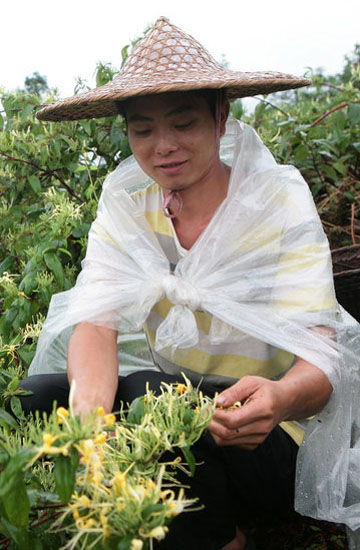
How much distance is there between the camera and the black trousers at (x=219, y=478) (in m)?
1.23

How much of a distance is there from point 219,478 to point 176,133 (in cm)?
70

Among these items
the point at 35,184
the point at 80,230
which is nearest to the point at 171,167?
the point at 80,230

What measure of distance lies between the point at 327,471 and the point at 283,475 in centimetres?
10

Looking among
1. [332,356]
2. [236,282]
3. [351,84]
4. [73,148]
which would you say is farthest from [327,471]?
[351,84]

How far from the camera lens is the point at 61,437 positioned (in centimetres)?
69

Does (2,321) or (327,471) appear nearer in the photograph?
(327,471)

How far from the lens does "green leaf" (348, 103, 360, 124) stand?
2.44 metres

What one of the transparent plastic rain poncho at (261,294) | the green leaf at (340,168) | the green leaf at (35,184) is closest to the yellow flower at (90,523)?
the transparent plastic rain poncho at (261,294)

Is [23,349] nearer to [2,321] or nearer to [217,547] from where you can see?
[2,321]

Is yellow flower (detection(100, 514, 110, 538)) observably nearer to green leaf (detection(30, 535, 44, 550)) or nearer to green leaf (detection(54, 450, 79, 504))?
green leaf (detection(54, 450, 79, 504))

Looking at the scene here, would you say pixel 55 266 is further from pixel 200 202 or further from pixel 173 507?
pixel 173 507

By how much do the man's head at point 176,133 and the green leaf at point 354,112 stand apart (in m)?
1.14

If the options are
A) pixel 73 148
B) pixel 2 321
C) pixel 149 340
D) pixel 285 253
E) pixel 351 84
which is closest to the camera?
pixel 285 253

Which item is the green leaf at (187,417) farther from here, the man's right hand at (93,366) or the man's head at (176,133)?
the man's head at (176,133)
